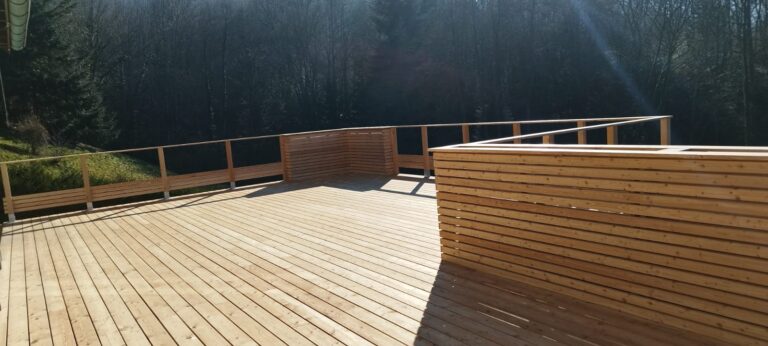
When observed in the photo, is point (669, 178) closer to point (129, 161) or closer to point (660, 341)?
point (660, 341)

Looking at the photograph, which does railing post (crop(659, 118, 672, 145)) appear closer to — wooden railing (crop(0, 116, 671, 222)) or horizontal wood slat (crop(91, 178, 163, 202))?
wooden railing (crop(0, 116, 671, 222))

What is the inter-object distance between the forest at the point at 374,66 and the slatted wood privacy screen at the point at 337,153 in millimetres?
12059

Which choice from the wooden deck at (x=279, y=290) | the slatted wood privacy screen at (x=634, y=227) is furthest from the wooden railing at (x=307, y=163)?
the slatted wood privacy screen at (x=634, y=227)

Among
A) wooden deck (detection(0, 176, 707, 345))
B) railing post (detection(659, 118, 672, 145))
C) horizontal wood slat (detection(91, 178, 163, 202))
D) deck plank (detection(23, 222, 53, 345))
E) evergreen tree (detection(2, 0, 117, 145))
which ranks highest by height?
evergreen tree (detection(2, 0, 117, 145))

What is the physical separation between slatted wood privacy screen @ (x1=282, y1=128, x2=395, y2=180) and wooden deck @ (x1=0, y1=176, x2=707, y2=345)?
3217mm

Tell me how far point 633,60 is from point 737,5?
368 centimetres

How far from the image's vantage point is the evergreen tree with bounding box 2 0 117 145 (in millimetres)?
17844

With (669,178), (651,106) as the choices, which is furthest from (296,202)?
(651,106)

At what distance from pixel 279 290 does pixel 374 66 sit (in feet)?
77.5

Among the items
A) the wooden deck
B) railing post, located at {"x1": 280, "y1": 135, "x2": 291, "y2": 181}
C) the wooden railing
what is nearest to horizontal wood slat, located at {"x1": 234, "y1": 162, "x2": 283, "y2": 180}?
the wooden railing

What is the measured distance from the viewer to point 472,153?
13.7 ft

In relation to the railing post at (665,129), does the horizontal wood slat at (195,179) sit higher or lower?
lower

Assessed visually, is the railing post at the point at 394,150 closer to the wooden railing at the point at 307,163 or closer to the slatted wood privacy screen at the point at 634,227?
the wooden railing at the point at 307,163

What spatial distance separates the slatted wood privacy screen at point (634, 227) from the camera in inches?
104
